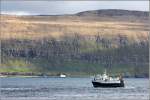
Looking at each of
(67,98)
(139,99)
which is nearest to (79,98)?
(67,98)

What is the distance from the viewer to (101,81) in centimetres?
16462

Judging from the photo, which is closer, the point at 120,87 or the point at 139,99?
the point at 139,99

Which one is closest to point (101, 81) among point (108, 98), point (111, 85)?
point (111, 85)

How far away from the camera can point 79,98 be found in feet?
355

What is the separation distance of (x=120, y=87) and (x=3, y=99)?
60957 mm

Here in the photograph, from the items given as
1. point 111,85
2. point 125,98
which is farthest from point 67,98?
point 111,85

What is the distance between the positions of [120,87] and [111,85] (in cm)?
205

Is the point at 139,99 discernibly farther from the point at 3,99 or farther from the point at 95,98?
the point at 3,99

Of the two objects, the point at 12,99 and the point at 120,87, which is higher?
the point at 12,99

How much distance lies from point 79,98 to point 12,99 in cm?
1050

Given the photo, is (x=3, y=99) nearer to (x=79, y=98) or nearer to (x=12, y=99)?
(x=12, y=99)

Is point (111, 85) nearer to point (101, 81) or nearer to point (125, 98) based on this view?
point (101, 81)

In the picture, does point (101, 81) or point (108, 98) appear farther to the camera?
point (101, 81)

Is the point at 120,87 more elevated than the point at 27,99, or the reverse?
the point at 27,99
